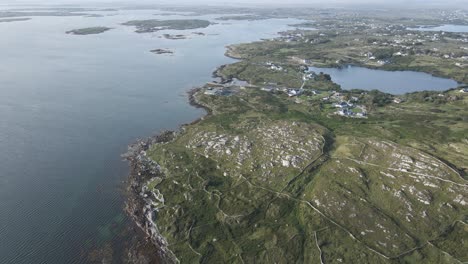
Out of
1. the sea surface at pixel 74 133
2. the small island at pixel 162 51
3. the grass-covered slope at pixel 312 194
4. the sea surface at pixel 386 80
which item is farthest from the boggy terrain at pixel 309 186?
the small island at pixel 162 51

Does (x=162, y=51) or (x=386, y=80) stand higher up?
(x=386, y=80)

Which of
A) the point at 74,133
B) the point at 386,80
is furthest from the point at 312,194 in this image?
the point at 386,80

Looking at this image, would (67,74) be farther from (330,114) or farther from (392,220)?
(392,220)

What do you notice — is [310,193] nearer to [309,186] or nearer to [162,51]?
[309,186]

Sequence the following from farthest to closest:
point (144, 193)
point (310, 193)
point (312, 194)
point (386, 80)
Answer: point (386, 80) → point (144, 193) → point (310, 193) → point (312, 194)

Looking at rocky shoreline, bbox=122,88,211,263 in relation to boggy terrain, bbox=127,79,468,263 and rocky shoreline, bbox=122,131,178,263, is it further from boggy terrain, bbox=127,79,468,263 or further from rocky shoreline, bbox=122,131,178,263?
boggy terrain, bbox=127,79,468,263

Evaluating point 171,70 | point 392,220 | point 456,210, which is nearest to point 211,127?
point 392,220
